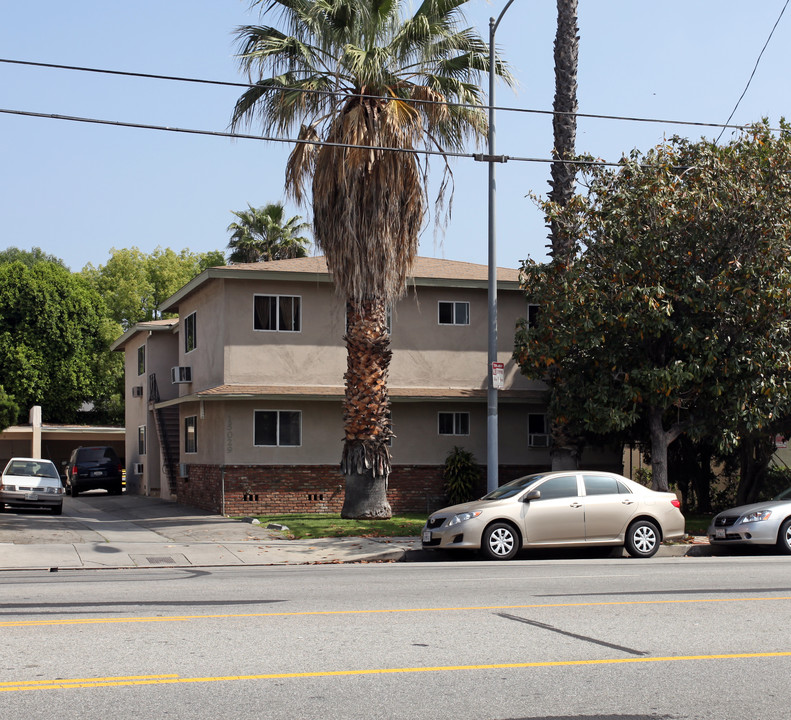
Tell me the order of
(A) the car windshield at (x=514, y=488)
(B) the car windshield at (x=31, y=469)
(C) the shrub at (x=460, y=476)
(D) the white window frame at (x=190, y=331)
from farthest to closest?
(D) the white window frame at (x=190, y=331), (B) the car windshield at (x=31, y=469), (C) the shrub at (x=460, y=476), (A) the car windshield at (x=514, y=488)

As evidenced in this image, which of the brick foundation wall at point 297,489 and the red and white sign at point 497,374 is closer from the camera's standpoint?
the red and white sign at point 497,374

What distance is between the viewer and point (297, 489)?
25.4 m

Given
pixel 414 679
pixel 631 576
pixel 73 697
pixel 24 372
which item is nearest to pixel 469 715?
pixel 414 679

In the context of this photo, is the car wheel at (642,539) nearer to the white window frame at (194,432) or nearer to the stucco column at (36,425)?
the white window frame at (194,432)

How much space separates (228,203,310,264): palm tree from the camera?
4666cm

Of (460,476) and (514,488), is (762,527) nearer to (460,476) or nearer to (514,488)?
(514,488)

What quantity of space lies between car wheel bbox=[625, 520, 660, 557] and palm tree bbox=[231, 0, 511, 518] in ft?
22.3

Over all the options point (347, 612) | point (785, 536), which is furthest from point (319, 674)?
point (785, 536)

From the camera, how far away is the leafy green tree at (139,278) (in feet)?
202

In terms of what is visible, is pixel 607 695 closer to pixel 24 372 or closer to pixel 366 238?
pixel 366 238

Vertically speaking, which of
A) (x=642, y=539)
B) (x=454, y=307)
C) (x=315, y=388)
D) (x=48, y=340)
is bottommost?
(x=642, y=539)

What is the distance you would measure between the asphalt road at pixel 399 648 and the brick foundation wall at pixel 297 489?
1214 centimetres

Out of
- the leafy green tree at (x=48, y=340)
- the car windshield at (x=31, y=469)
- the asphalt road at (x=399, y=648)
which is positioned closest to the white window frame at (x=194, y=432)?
the car windshield at (x=31, y=469)

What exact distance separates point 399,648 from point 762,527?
11103 millimetres
